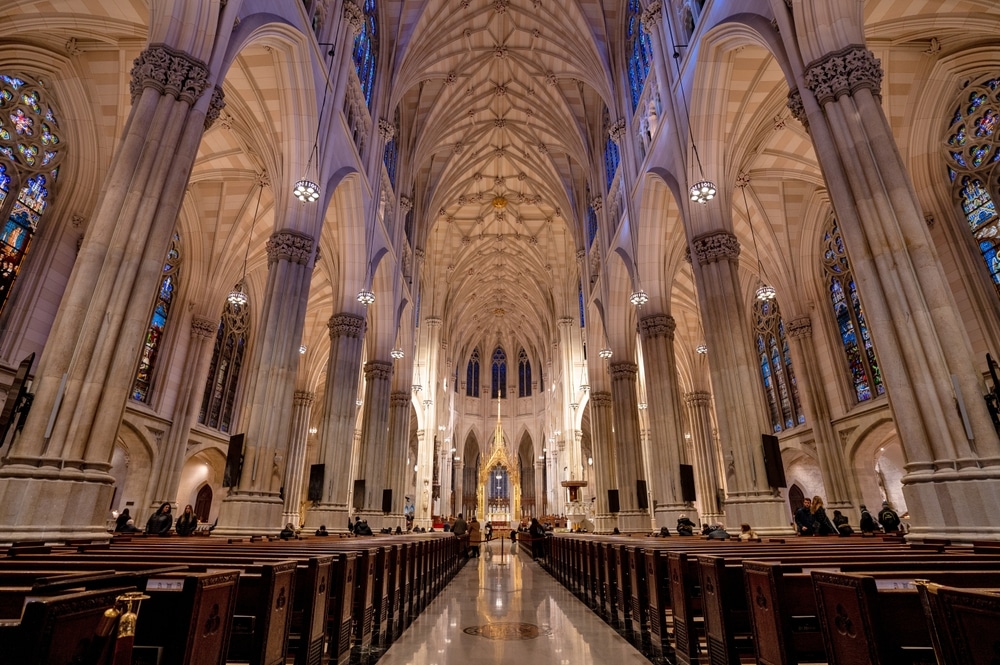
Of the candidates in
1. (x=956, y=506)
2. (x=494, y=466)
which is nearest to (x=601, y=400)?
(x=494, y=466)

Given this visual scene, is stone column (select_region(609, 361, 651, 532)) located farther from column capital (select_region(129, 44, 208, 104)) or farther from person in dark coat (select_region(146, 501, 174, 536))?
column capital (select_region(129, 44, 208, 104))

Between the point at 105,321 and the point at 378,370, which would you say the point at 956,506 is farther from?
the point at 378,370

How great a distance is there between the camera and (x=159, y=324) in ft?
60.8

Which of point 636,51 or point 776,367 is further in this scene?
point 776,367

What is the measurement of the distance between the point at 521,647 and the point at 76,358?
20.8ft

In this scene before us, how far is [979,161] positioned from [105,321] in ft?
62.5

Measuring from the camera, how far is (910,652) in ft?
7.43

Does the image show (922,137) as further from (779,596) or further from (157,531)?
(157,531)

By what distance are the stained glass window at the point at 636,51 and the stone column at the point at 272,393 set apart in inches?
498

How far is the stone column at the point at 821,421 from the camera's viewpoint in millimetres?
17078

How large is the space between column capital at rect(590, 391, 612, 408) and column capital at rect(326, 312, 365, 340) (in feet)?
44.0

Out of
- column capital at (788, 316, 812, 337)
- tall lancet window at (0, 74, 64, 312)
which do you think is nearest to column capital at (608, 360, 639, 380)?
column capital at (788, 316, 812, 337)

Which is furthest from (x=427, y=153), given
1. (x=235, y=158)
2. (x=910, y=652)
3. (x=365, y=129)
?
(x=910, y=652)

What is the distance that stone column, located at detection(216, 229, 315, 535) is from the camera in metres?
10.1
